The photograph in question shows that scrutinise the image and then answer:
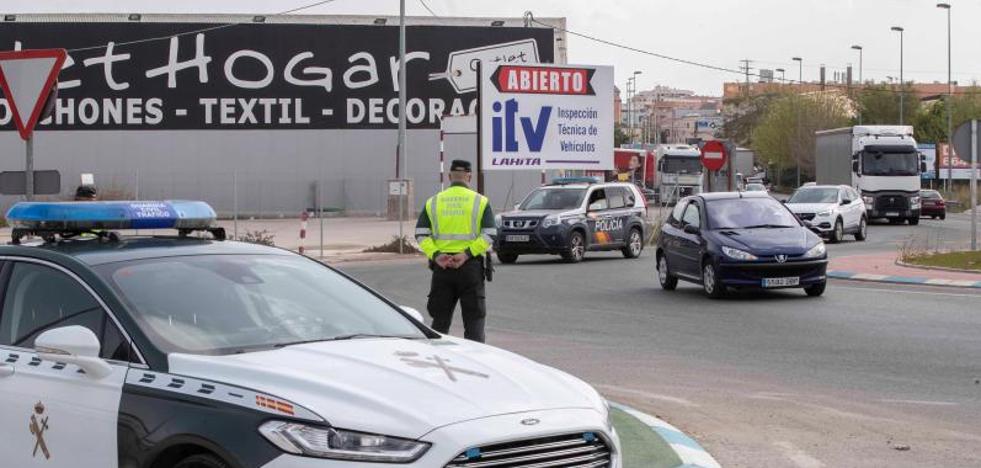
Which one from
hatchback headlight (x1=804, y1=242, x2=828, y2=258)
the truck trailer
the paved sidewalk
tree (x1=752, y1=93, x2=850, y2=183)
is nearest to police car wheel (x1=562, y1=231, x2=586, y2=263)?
the paved sidewalk

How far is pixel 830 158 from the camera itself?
53.0 meters

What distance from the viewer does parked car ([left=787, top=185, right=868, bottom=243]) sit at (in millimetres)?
37750

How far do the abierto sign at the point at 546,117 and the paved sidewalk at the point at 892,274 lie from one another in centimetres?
1065

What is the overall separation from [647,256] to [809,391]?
21008 millimetres

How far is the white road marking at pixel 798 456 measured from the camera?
329 inches

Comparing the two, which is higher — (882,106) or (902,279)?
(882,106)

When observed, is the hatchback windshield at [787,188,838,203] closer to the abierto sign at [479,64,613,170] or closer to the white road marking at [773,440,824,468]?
the abierto sign at [479,64,613,170]

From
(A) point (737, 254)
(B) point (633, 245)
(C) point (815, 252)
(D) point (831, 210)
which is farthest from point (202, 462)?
(D) point (831, 210)

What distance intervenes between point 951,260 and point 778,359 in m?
13.5

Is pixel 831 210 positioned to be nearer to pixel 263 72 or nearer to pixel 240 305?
pixel 263 72

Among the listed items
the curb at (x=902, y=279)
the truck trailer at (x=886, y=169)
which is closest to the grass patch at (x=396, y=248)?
the curb at (x=902, y=279)

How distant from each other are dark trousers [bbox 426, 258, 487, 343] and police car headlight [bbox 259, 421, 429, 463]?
19.1ft

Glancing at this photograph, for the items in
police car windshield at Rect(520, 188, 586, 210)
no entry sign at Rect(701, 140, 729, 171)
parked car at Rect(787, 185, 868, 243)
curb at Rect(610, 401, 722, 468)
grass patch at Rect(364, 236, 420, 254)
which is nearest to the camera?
curb at Rect(610, 401, 722, 468)

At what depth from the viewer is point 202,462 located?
5.20m
